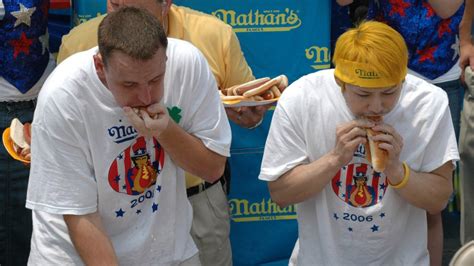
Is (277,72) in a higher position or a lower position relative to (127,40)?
lower

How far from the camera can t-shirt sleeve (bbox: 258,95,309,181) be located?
399 cm

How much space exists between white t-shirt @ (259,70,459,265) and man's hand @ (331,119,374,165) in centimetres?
9

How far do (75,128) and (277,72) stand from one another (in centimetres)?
186

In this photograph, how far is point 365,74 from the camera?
3.77 metres

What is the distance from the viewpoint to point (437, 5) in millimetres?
5113

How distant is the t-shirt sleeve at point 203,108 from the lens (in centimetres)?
381

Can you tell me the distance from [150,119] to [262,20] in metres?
1.80

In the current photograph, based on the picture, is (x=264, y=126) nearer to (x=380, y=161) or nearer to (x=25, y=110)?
(x=25, y=110)

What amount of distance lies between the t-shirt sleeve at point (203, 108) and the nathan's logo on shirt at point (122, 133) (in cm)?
21

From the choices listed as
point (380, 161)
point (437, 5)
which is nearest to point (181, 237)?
point (380, 161)

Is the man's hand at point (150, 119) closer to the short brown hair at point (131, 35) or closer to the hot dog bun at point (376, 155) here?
the short brown hair at point (131, 35)

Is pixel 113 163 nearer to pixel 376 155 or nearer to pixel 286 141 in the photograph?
pixel 286 141

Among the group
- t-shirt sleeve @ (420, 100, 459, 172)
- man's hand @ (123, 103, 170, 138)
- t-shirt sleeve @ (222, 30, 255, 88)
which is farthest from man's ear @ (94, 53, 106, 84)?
t-shirt sleeve @ (420, 100, 459, 172)

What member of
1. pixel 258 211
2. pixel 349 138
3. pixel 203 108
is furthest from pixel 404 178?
pixel 258 211
